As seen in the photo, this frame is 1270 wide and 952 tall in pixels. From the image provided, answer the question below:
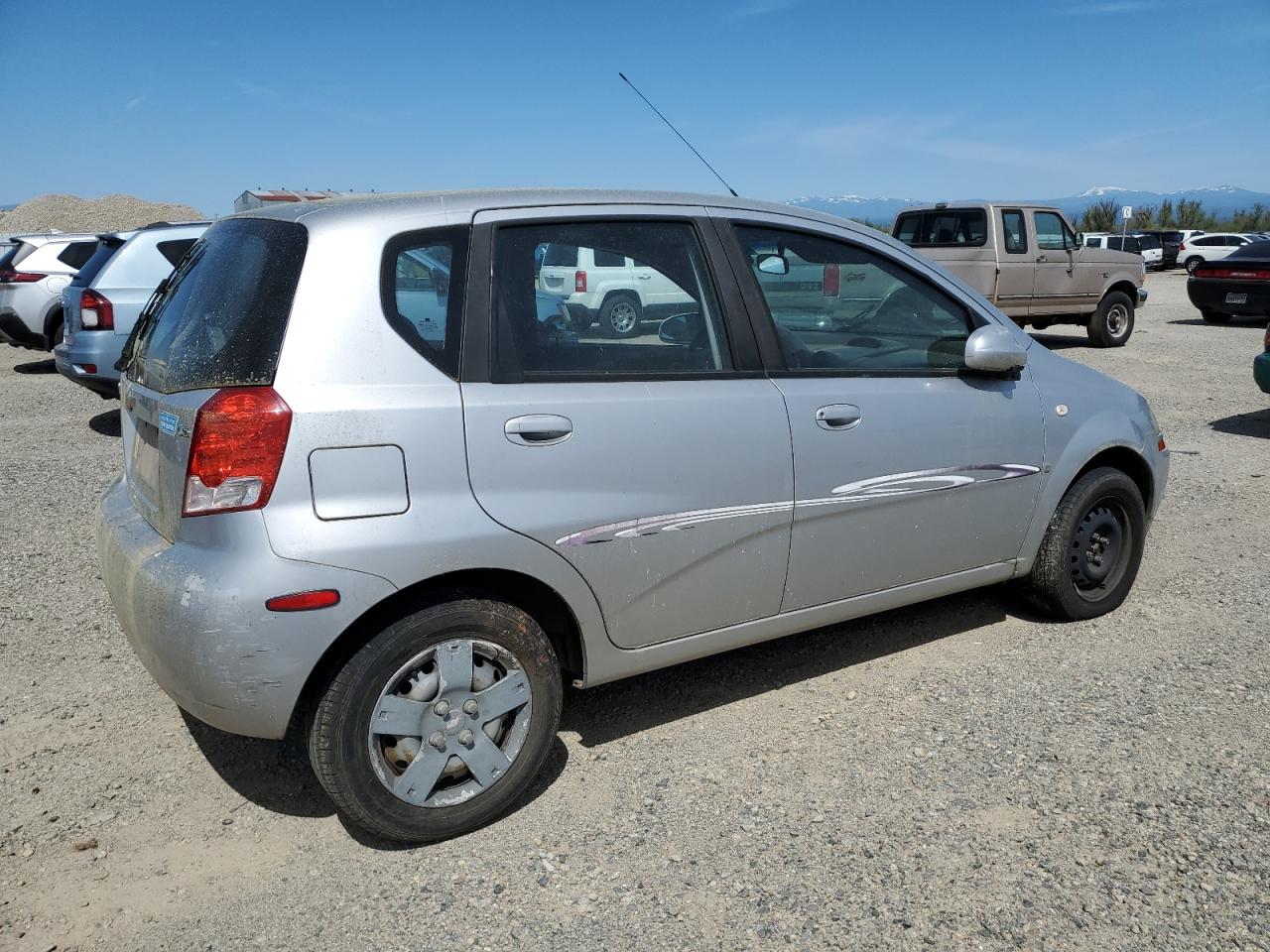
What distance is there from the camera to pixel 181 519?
2686mm

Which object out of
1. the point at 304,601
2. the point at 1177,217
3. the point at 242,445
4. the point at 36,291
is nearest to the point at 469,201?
the point at 242,445

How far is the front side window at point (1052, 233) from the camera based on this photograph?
1438cm

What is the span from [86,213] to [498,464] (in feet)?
136

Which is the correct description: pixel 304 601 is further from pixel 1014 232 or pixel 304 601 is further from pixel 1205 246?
pixel 1205 246

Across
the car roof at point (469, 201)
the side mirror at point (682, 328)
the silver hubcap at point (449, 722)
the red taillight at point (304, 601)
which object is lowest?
the silver hubcap at point (449, 722)

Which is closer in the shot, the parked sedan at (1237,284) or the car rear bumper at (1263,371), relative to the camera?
the car rear bumper at (1263,371)

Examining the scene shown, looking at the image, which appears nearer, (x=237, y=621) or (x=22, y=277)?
(x=237, y=621)

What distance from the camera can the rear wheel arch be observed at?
274 centimetres

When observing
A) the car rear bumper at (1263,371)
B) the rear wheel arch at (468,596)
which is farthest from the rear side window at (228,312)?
the car rear bumper at (1263,371)

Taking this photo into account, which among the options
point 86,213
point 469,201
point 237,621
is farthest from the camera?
point 86,213

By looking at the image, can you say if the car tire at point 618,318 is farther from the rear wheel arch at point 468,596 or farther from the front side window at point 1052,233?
the front side window at point 1052,233

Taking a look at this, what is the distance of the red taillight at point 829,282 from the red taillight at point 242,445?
2.04m

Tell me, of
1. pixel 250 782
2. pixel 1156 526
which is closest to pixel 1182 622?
pixel 1156 526

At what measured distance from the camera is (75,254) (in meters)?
13.3
